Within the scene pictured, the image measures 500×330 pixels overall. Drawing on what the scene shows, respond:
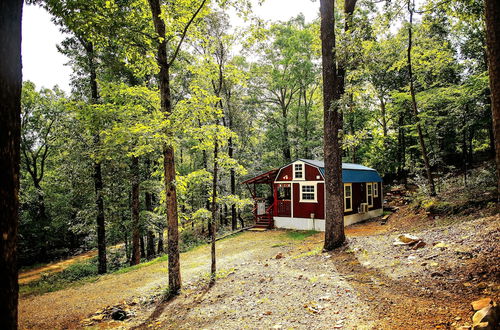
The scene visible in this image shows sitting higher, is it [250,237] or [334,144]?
[334,144]

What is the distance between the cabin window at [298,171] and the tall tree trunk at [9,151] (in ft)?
51.8

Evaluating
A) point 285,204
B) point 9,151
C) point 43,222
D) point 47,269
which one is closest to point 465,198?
point 285,204

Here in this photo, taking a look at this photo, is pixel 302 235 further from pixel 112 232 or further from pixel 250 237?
pixel 112 232

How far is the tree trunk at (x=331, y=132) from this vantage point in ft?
26.9

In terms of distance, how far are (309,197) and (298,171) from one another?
73.7 inches

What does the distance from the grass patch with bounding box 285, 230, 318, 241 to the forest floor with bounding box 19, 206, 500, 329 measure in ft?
17.4

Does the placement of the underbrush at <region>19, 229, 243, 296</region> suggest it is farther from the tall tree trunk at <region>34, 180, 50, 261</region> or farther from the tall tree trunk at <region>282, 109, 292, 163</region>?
the tall tree trunk at <region>282, 109, 292, 163</region>

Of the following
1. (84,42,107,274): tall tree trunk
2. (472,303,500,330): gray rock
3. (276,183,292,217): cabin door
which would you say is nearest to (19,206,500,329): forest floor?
(472,303,500,330): gray rock

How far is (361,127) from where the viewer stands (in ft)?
78.1

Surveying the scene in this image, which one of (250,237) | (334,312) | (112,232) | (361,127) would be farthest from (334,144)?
(361,127)

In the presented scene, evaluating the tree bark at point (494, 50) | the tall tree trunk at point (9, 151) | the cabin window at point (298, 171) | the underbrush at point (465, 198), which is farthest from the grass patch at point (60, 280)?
the underbrush at point (465, 198)

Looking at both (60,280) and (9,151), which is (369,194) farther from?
(9,151)

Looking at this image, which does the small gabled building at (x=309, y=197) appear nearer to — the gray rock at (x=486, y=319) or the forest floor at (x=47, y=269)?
the gray rock at (x=486, y=319)

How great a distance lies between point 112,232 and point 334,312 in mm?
14503
